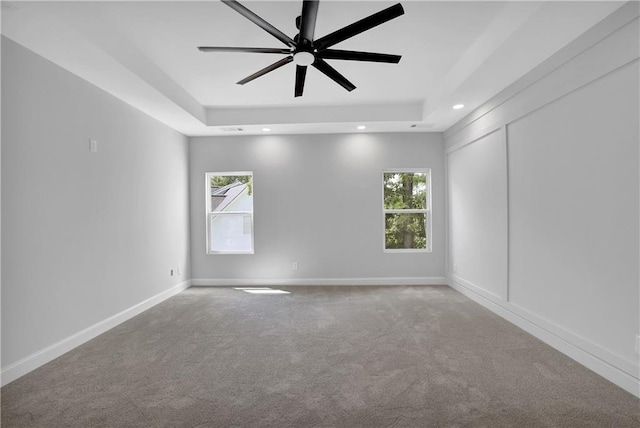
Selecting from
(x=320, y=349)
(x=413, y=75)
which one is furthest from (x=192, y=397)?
(x=413, y=75)

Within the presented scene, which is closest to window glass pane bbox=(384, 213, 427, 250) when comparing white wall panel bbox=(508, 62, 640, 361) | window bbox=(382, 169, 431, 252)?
window bbox=(382, 169, 431, 252)

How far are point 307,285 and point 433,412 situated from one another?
3.68 metres

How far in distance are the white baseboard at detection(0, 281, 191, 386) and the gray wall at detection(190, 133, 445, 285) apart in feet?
5.82

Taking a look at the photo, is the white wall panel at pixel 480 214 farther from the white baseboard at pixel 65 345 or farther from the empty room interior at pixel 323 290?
the white baseboard at pixel 65 345

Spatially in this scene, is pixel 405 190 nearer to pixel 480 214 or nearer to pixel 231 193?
pixel 480 214

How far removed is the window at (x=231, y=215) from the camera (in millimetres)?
5758

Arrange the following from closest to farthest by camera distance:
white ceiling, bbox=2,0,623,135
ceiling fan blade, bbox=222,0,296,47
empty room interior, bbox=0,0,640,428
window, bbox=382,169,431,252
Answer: ceiling fan blade, bbox=222,0,296,47 < empty room interior, bbox=0,0,640,428 < white ceiling, bbox=2,0,623,135 < window, bbox=382,169,431,252

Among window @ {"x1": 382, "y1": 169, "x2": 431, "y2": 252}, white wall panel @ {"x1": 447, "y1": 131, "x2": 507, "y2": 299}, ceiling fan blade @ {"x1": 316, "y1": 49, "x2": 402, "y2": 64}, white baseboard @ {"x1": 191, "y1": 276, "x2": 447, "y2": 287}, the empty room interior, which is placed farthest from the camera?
window @ {"x1": 382, "y1": 169, "x2": 431, "y2": 252}

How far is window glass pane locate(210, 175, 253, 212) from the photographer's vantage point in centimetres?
577

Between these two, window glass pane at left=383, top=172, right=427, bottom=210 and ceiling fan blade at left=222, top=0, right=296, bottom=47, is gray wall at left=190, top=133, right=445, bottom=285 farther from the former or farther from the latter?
ceiling fan blade at left=222, top=0, right=296, bottom=47

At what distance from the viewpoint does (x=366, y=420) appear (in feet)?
6.32

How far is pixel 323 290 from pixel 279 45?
3517mm

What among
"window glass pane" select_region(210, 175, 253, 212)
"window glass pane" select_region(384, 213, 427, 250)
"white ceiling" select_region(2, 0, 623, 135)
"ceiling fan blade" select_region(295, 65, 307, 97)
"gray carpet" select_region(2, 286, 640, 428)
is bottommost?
"gray carpet" select_region(2, 286, 640, 428)

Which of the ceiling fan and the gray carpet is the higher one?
the ceiling fan
